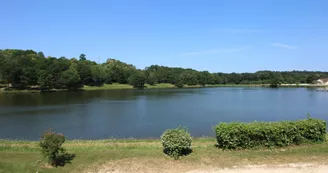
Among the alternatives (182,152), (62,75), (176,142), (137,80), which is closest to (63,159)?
(176,142)

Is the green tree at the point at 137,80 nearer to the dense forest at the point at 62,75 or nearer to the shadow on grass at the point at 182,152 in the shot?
the dense forest at the point at 62,75

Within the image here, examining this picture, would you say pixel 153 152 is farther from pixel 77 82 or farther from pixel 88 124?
pixel 77 82

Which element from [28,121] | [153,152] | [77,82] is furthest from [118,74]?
[153,152]

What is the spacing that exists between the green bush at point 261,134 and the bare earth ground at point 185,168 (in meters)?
2.06

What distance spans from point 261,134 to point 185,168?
4036 millimetres

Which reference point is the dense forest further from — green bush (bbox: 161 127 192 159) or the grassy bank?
green bush (bbox: 161 127 192 159)

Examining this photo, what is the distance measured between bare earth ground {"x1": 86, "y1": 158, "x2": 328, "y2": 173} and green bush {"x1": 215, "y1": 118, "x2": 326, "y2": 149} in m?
2.06

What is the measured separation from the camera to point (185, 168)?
30.5 feet

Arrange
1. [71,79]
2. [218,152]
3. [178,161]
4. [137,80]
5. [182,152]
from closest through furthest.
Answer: [178,161] < [182,152] < [218,152] < [71,79] < [137,80]

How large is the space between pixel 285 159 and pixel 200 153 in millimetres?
3148

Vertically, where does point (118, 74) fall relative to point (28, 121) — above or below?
above

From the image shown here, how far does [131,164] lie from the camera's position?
31.1 feet

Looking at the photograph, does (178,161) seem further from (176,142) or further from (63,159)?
(63,159)

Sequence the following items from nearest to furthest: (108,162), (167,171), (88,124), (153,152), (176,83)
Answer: (167,171)
(108,162)
(153,152)
(88,124)
(176,83)
